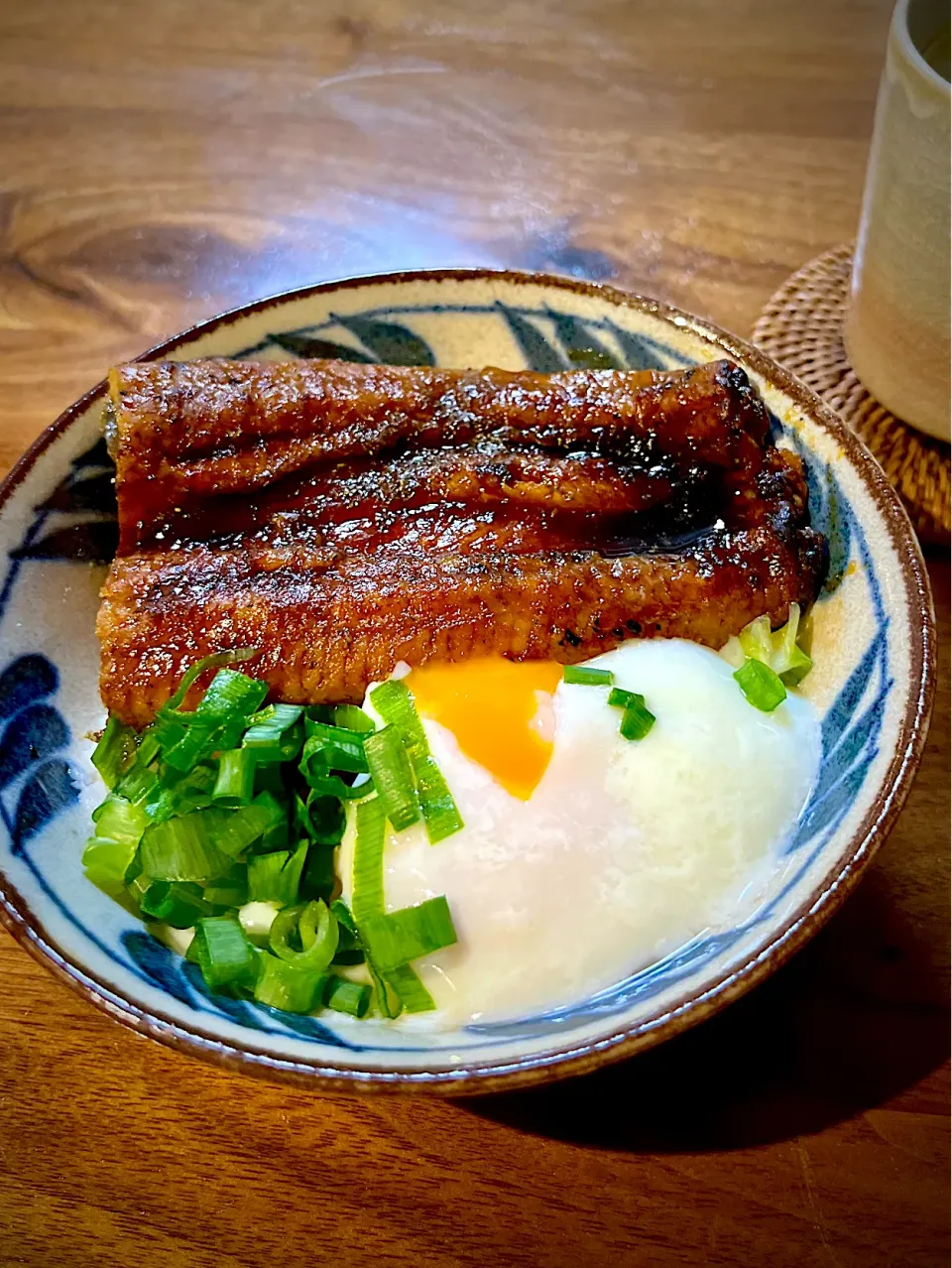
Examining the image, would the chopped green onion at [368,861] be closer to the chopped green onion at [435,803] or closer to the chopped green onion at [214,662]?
the chopped green onion at [435,803]

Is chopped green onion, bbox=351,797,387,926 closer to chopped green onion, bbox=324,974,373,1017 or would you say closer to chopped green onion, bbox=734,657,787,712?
A: chopped green onion, bbox=324,974,373,1017

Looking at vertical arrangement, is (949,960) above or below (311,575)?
below

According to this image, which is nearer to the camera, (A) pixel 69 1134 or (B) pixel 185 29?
(A) pixel 69 1134

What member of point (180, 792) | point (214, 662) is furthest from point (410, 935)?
point (214, 662)

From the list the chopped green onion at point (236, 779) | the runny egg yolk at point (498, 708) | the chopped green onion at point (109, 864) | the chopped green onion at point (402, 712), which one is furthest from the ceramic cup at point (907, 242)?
the chopped green onion at point (109, 864)

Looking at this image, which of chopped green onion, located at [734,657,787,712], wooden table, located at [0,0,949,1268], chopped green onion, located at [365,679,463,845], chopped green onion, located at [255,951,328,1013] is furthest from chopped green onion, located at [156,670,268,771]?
chopped green onion, located at [734,657,787,712]

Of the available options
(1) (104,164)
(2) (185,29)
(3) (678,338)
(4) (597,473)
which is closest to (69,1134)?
(4) (597,473)

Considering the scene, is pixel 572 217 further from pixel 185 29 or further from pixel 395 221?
pixel 185 29
